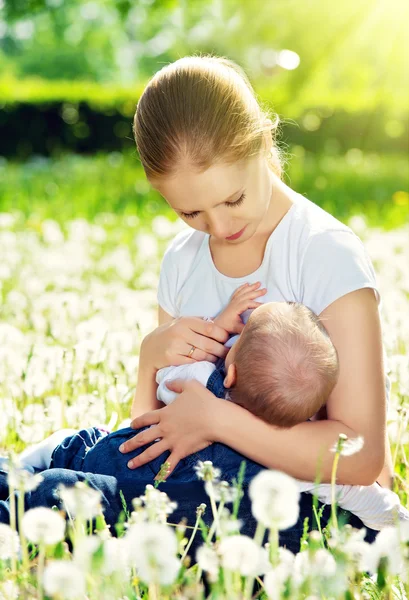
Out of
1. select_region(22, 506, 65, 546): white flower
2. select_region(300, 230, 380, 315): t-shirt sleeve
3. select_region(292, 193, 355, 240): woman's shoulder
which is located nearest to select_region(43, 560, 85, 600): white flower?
select_region(22, 506, 65, 546): white flower

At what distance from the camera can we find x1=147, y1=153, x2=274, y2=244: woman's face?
2.36m

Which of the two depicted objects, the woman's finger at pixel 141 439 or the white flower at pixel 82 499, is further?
the woman's finger at pixel 141 439

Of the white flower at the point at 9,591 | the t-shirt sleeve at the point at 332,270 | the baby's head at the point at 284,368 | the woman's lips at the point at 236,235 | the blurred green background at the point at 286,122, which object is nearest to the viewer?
the white flower at the point at 9,591

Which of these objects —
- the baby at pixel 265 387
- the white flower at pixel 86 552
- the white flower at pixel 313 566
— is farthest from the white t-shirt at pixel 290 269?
the white flower at pixel 86 552

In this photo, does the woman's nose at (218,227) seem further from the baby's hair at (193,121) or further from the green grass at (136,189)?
the green grass at (136,189)

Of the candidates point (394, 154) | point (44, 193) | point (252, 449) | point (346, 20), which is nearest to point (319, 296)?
point (252, 449)

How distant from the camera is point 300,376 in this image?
2.15m

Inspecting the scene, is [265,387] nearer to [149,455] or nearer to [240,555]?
[149,455]

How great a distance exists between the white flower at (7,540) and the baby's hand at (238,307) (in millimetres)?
1016

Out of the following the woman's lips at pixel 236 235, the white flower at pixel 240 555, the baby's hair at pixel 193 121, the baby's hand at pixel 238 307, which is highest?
the baby's hair at pixel 193 121

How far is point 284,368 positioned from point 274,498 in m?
0.83

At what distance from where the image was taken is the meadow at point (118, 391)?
1.35m

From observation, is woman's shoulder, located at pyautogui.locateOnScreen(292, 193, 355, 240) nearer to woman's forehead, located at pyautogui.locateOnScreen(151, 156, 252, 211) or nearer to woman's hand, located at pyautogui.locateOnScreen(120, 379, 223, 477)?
woman's forehead, located at pyautogui.locateOnScreen(151, 156, 252, 211)

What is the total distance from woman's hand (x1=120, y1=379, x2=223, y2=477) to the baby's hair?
0.60 m
